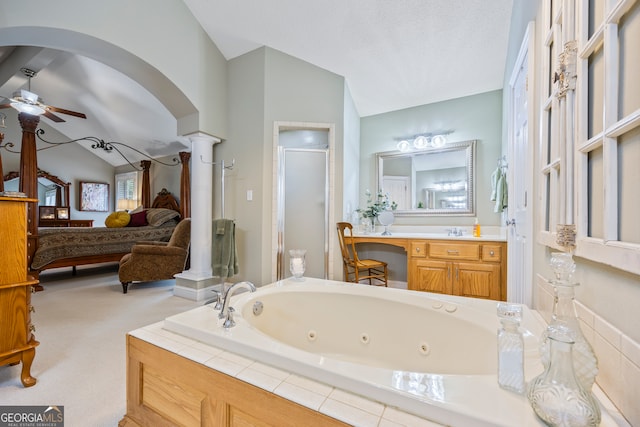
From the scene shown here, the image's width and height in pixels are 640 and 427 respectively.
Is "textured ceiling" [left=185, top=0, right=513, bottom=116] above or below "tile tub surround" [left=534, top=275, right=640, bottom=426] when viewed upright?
above

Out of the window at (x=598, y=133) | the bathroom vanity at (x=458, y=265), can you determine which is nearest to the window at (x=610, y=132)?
the window at (x=598, y=133)

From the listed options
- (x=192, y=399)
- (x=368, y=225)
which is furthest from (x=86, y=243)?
(x=192, y=399)

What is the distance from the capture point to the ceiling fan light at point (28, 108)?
127 inches

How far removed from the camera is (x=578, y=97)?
88cm

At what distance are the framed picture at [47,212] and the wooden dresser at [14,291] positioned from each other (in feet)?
21.3

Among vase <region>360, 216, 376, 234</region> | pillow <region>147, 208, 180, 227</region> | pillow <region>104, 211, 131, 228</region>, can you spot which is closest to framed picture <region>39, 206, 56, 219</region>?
pillow <region>104, 211, 131, 228</region>

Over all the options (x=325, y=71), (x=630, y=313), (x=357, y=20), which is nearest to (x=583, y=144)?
(x=630, y=313)

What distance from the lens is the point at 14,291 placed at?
1499mm

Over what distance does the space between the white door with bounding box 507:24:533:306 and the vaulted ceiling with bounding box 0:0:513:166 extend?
701 mm

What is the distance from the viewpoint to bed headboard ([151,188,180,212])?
587 centimetres

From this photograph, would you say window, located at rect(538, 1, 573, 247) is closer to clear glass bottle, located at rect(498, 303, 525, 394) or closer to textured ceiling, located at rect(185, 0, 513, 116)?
clear glass bottle, located at rect(498, 303, 525, 394)

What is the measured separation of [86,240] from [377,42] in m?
4.82

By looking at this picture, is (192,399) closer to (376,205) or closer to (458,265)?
(458,265)

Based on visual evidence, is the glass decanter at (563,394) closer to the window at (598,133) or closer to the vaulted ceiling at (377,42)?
the window at (598,133)
